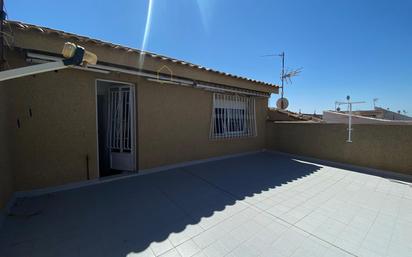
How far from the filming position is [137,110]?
5.59m

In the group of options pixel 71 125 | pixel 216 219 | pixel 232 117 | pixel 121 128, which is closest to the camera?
pixel 216 219

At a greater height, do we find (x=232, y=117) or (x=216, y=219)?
(x=232, y=117)

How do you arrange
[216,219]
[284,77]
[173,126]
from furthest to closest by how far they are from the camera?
[284,77] < [173,126] < [216,219]

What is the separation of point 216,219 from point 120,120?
4409 mm

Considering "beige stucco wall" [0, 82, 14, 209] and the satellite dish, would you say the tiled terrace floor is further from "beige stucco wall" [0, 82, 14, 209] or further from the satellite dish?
the satellite dish

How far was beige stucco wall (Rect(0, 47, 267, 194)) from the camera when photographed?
13.1 feet

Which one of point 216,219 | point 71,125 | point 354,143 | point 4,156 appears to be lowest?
point 216,219

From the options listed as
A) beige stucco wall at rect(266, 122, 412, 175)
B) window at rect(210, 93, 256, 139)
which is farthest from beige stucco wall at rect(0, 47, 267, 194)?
beige stucco wall at rect(266, 122, 412, 175)

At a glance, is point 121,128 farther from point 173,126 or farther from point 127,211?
point 127,211

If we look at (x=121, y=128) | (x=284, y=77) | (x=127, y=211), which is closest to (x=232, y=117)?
(x=121, y=128)

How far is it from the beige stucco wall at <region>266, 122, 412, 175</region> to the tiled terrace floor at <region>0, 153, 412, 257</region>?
4.70 ft

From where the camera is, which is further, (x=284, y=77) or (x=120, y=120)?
(x=284, y=77)

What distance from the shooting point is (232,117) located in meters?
8.69

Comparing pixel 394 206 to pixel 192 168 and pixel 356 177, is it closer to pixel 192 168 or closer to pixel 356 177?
pixel 356 177
